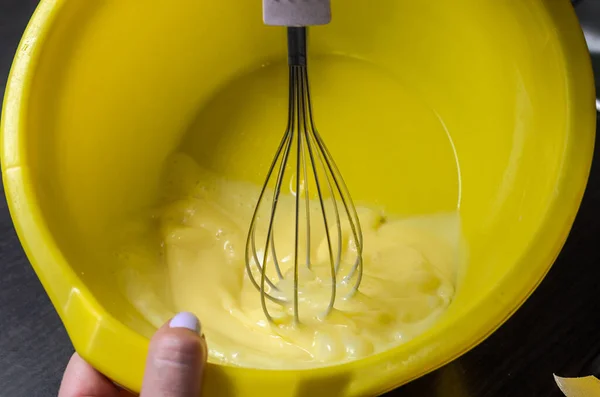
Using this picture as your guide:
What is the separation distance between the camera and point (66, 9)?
61 centimetres

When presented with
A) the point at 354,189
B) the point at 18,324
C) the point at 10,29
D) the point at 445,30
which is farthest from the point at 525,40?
the point at 10,29

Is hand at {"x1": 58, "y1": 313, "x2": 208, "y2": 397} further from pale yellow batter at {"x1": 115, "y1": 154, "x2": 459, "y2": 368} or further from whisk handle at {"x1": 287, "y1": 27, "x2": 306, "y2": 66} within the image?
whisk handle at {"x1": 287, "y1": 27, "x2": 306, "y2": 66}

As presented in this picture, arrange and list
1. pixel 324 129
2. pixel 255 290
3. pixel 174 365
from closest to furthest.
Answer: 1. pixel 174 365
2. pixel 255 290
3. pixel 324 129

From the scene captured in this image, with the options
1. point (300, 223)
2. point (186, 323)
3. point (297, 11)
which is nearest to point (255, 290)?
point (300, 223)

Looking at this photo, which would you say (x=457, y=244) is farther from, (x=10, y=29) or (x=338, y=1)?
(x=10, y=29)

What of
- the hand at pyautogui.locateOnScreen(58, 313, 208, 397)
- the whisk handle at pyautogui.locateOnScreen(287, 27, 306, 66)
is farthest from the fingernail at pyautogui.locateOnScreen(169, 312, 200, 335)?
the whisk handle at pyautogui.locateOnScreen(287, 27, 306, 66)

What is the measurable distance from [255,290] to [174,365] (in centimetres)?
28

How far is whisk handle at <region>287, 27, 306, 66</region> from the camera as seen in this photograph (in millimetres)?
490

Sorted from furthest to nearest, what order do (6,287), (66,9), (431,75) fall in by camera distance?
(431,75) < (6,287) < (66,9)

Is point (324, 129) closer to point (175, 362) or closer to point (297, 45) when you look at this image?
point (297, 45)

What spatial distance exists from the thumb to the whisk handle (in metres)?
0.24

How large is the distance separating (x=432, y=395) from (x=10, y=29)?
2.80 ft

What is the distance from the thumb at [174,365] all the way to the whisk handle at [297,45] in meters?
0.24

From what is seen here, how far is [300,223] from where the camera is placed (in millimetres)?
746
